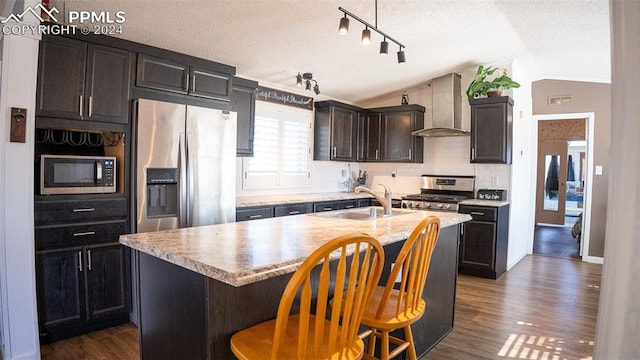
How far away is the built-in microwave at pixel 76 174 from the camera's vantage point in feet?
8.71

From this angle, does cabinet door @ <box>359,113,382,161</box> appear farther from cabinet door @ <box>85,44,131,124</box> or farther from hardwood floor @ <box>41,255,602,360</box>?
cabinet door @ <box>85,44,131,124</box>

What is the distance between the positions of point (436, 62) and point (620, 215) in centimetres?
464

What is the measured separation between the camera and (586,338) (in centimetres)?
289

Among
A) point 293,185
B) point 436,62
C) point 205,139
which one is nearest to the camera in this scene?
point 205,139

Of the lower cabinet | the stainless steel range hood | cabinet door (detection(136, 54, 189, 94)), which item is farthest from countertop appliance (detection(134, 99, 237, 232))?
the stainless steel range hood

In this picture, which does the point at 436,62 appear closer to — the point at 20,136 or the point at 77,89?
the point at 77,89

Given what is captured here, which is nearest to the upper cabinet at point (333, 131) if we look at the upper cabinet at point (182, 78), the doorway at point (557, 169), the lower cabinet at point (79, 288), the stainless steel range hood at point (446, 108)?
the stainless steel range hood at point (446, 108)

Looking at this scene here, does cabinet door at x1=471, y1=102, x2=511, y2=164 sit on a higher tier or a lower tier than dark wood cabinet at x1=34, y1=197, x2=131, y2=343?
higher

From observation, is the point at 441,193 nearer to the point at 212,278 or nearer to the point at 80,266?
the point at 80,266

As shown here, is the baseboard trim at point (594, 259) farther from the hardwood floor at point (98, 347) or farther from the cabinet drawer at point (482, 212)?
the hardwood floor at point (98, 347)

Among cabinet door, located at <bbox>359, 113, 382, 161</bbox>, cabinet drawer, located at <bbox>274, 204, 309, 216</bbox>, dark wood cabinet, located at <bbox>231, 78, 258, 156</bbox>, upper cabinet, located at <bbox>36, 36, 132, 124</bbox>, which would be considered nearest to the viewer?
upper cabinet, located at <bbox>36, 36, 132, 124</bbox>

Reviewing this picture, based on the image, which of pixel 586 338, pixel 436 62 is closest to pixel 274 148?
pixel 436 62

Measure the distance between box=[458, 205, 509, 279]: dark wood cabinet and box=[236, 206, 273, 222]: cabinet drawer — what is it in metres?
2.45

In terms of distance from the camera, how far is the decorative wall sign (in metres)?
4.73
